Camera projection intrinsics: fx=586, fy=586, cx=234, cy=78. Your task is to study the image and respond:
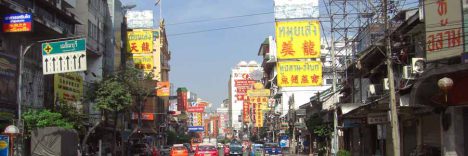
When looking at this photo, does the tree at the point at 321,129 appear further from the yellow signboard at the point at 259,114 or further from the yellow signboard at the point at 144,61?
the yellow signboard at the point at 259,114

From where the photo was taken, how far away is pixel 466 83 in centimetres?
2019

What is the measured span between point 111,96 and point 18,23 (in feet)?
37.1

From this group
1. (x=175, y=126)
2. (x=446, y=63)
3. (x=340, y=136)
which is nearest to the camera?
(x=446, y=63)

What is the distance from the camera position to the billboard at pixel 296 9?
33191 millimetres

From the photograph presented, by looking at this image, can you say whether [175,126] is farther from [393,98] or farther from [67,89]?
[393,98]

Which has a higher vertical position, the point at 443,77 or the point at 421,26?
the point at 421,26

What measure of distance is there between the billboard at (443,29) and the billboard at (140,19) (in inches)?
1699

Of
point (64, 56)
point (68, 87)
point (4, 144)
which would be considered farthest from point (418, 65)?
point (68, 87)

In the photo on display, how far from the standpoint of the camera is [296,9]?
3362cm

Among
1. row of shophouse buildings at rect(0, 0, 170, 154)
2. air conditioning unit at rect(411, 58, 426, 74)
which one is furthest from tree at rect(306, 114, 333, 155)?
air conditioning unit at rect(411, 58, 426, 74)

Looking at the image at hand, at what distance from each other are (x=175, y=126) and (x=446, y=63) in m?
129

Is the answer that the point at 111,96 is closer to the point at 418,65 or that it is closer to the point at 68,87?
the point at 68,87

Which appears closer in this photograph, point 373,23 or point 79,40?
point 79,40

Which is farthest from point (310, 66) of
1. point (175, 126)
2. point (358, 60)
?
point (175, 126)
